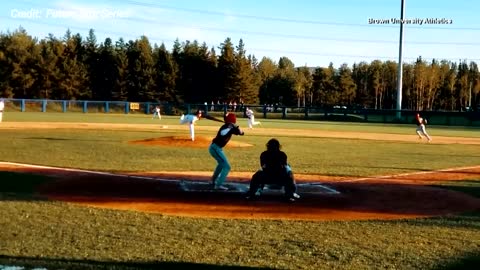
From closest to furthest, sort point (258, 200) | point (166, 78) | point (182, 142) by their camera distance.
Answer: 1. point (258, 200)
2. point (182, 142)
3. point (166, 78)

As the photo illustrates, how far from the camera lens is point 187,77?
8531 centimetres

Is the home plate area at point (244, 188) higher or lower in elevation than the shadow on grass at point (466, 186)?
higher

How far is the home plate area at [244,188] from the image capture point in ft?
39.5

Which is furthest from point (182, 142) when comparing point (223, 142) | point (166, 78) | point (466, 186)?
point (166, 78)

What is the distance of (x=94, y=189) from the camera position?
471 inches

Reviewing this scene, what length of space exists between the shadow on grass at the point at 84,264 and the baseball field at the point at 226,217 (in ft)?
0.07

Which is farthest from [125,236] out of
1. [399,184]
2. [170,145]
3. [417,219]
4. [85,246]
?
[170,145]

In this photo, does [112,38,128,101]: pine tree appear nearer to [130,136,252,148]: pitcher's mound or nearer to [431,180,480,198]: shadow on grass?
[130,136,252,148]: pitcher's mound

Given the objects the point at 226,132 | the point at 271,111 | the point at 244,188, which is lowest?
the point at 244,188

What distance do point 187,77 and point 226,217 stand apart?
7682 cm

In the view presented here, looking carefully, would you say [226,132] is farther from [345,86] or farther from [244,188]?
[345,86]

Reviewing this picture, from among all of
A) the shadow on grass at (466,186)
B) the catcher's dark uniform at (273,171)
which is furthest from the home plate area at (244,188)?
the shadow on grass at (466,186)

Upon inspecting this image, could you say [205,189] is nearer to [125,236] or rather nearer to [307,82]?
[125,236]

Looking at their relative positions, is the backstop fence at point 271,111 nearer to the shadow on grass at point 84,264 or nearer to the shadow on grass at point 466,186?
the shadow on grass at point 466,186
